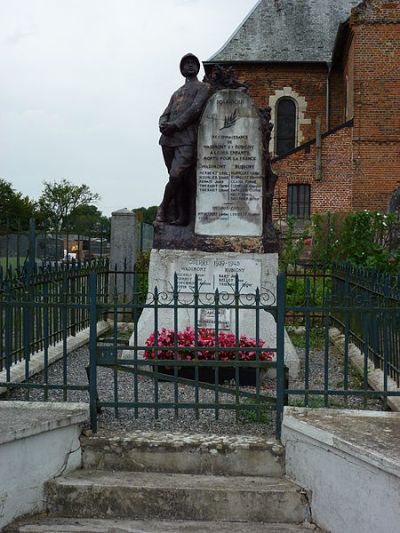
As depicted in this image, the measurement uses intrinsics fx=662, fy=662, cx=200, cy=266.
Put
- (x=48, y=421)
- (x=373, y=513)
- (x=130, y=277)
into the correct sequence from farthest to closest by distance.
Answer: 1. (x=130, y=277)
2. (x=48, y=421)
3. (x=373, y=513)

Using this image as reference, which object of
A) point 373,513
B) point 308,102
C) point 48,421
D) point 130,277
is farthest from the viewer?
point 308,102

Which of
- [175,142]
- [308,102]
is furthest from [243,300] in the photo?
[308,102]

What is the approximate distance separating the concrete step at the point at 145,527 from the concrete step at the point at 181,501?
0.05 meters

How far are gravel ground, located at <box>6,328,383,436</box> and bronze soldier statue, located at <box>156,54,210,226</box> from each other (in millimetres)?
2102

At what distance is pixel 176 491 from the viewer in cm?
439

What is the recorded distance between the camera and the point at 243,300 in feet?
24.5

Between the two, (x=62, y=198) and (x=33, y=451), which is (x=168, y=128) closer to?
(x=33, y=451)

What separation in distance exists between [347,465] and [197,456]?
108 cm

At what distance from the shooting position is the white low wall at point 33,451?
14.1ft

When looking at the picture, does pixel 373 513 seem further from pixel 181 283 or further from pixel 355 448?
pixel 181 283

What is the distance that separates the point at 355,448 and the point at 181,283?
3.81 metres

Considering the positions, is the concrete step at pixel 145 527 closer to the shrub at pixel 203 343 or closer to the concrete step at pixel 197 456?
the concrete step at pixel 197 456

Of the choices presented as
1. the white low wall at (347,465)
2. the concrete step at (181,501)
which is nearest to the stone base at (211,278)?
the white low wall at (347,465)

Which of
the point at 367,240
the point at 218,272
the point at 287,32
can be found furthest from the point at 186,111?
the point at 287,32
